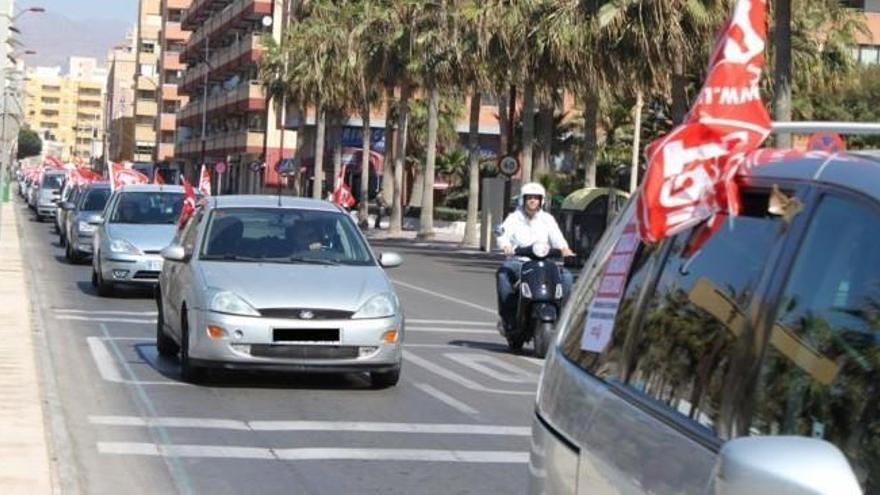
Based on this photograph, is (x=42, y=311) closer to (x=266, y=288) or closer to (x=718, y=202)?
(x=266, y=288)

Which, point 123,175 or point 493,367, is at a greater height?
point 123,175

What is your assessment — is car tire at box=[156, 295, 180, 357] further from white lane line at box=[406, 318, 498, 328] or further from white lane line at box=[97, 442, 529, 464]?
white lane line at box=[406, 318, 498, 328]

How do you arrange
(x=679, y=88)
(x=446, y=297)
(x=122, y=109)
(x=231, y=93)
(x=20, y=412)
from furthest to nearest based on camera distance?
(x=122, y=109) < (x=231, y=93) < (x=679, y=88) < (x=446, y=297) < (x=20, y=412)

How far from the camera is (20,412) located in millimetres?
10922

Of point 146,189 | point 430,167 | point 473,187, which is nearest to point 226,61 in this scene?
point 430,167

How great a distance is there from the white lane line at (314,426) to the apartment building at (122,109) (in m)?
163

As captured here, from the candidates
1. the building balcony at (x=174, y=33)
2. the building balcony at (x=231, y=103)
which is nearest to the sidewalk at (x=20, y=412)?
the building balcony at (x=231, y=103)

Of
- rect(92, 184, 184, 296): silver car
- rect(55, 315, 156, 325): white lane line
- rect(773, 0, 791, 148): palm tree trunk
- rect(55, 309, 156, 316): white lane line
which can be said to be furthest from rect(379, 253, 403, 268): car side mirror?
rect(773, 0, 791, 148): palm tree trunk

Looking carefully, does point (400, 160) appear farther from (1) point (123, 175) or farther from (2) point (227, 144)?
(2) point (227, 144)

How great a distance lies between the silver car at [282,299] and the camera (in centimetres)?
1266

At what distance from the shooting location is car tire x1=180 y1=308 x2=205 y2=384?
13.2 metres

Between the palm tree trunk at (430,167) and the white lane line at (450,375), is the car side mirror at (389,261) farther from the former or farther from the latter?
the palm tree trunk at (430,167)

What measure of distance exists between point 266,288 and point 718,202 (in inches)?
378

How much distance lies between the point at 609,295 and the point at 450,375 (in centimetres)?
1026
